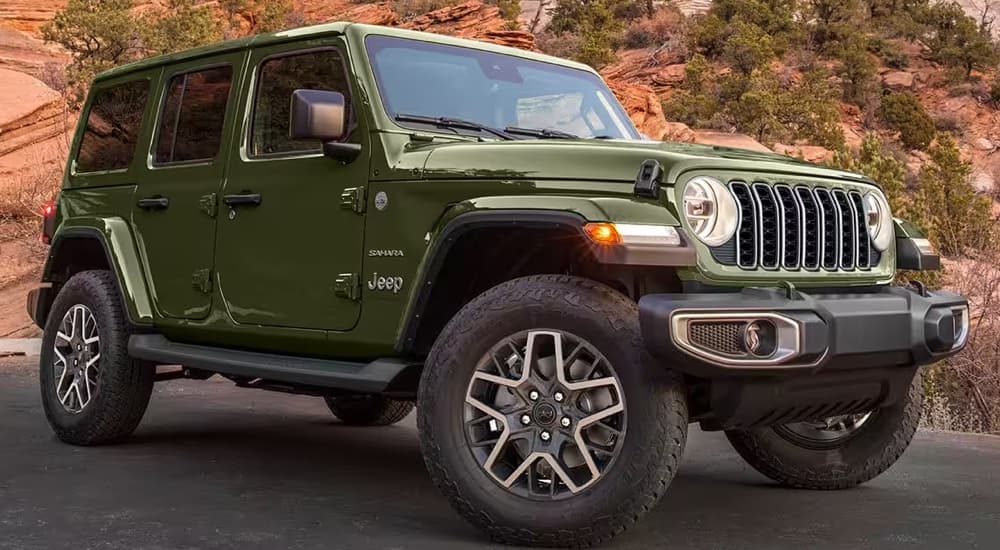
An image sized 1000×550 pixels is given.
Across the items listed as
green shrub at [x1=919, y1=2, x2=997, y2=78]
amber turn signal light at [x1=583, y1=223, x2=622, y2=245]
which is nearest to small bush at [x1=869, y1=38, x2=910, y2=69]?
green shrub at [x1=919, y1=2, x2=997, y2=78]

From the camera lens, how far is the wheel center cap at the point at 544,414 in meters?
4.46

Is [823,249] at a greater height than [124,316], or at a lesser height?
greater

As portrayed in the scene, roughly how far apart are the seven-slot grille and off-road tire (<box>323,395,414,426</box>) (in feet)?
12.9

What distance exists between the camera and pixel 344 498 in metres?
5.54

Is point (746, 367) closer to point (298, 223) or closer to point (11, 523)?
point (298, 223)

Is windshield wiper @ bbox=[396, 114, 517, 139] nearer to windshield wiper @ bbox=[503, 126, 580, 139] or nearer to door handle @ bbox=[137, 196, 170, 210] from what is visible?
windshield wiper @ bbox=[503, 126, 580, 139]

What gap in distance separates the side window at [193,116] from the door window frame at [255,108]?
214mm

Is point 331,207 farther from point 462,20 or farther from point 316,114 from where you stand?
point 462,20

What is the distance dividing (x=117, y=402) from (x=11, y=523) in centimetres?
189

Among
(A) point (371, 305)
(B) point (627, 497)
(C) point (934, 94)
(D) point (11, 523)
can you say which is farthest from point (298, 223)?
(C) point (934, 94)

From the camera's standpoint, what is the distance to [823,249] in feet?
15.8

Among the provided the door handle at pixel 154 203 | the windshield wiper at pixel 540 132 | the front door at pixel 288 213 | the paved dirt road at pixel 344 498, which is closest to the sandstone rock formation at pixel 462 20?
the paved dirt road at pixel 344 498

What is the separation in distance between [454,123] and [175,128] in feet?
6.55

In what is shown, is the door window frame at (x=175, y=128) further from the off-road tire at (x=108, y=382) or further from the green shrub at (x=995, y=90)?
the green shrub at (x=995, y=90)
